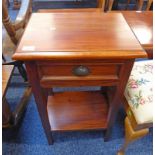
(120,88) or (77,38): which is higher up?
(77,38)

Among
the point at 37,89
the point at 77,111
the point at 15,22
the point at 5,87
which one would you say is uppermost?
the point at 15,22

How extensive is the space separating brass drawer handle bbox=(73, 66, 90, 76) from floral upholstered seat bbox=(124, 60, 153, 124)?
0.99 ft

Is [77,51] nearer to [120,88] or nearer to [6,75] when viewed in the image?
[120,88]

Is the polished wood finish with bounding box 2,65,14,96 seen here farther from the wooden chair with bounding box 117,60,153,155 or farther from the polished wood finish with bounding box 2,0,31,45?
the wooden chair with bounding box 117,60,153,155

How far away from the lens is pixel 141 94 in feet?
2.63

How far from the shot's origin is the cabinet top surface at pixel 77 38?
57cm

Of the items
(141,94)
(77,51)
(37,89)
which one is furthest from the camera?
(141,94)

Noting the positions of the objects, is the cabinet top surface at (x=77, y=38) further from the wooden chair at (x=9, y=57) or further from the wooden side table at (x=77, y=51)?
the wooden chair at (x=9, y=57)

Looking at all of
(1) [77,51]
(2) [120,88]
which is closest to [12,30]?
(1) [77,51]

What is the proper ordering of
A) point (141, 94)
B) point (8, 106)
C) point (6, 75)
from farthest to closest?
1. point (8, 106)
2. point (6, 75)
3. point (141, 94)

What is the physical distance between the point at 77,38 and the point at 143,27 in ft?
1.54

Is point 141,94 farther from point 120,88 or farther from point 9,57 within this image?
point 9,57

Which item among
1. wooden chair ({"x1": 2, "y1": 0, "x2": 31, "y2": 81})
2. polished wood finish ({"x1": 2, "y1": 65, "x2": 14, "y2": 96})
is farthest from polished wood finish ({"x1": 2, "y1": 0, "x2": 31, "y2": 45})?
polished wood finish ({"x1": 2, "y1": 65, "x2": 14, "y2": 96})

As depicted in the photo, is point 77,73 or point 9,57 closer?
point 77,73
